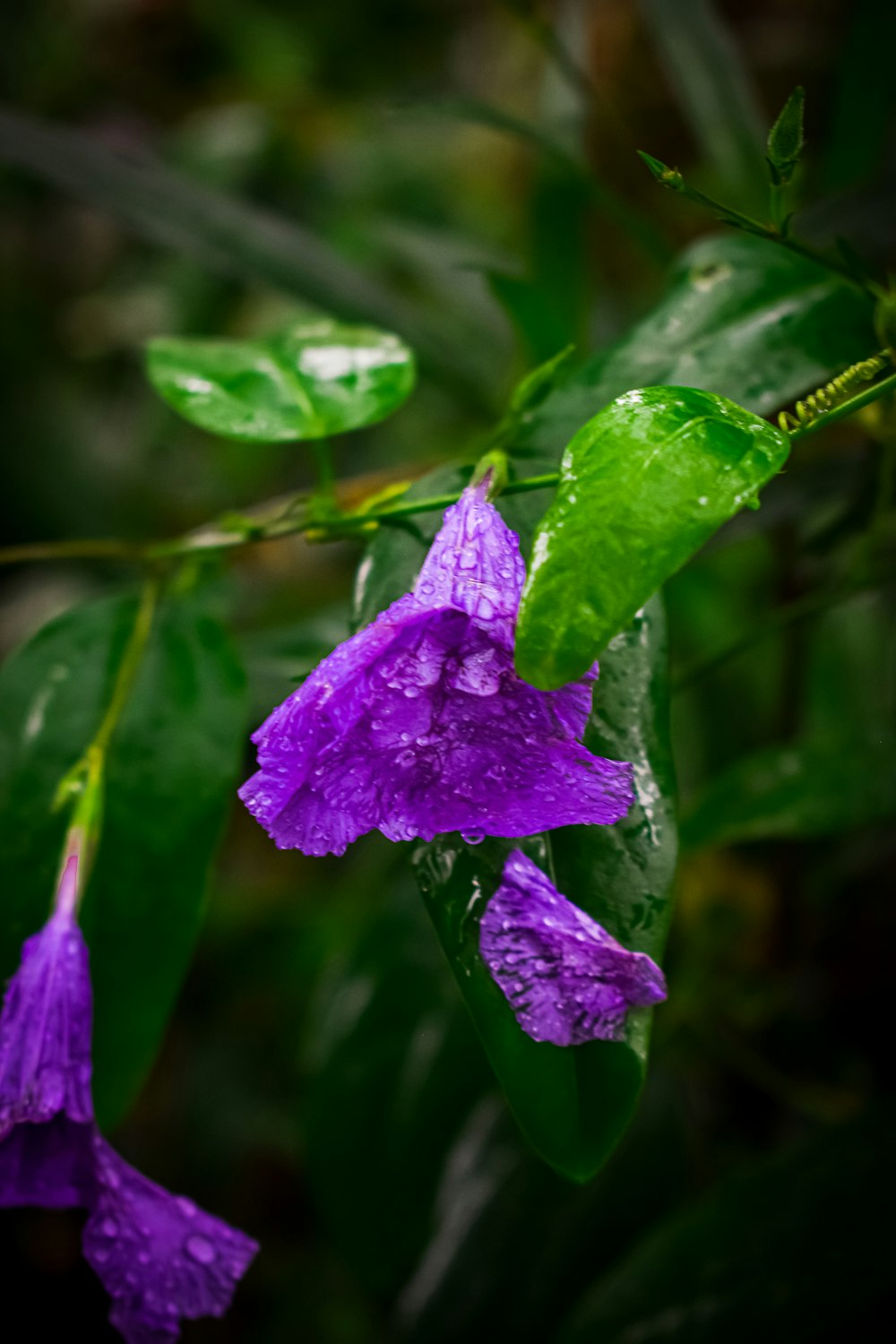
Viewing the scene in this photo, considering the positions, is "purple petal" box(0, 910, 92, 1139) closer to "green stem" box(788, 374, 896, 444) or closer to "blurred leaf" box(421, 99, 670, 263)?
"green stem" box(788, 374, 896, 444)

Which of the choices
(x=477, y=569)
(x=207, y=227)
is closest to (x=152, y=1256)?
(x=477, y=569)

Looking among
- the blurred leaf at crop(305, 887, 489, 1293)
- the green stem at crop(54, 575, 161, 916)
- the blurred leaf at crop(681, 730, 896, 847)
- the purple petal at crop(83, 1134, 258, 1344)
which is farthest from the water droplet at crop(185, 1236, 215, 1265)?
the blurred leaf at crop(681, 730, 896, 847)

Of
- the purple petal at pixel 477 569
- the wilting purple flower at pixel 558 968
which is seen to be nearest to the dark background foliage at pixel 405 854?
the purple petal at pixel 477 569

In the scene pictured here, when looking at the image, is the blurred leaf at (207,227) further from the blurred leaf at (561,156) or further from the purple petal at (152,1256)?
the purple petal at (152,1256)

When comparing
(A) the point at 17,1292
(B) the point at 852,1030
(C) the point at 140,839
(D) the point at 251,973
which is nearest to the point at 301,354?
(C) the point at 140,839

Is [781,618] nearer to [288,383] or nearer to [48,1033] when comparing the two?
[288,383]

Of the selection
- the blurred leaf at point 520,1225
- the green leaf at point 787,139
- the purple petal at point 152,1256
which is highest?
the green leaf at point 787,139
